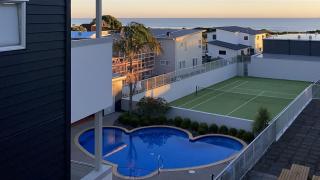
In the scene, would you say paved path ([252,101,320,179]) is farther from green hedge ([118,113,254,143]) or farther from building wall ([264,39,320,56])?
building wall ([264,39,320,56])

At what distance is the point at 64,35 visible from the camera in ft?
19.6

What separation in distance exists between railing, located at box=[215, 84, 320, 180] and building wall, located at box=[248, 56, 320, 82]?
2252 cm

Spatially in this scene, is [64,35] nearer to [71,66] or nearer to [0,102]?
→ [71,66]

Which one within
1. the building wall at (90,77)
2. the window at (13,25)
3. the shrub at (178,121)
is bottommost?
the shrub at (178,121)

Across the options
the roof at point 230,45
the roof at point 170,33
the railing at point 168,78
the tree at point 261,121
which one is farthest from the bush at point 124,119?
the roof at point 230,45

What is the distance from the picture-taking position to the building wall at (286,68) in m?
40.7

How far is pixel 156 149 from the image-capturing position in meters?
21.7

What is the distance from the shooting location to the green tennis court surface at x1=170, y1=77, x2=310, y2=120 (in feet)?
93.3

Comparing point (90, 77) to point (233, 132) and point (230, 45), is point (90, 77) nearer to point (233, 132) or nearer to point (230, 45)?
point (233, 132)

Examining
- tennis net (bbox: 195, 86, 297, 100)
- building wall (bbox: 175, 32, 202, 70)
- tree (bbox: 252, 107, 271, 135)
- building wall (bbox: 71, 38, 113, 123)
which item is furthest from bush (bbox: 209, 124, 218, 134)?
building wall (bbox: 71, 38, 113, 123)

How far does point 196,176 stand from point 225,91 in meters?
19.3

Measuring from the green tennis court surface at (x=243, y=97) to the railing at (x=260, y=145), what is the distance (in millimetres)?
8169

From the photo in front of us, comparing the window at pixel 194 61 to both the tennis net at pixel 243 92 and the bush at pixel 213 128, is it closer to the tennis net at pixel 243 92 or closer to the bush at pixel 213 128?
the tennis net at pixel 243 92

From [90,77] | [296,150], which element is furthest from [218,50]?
[90,77]
